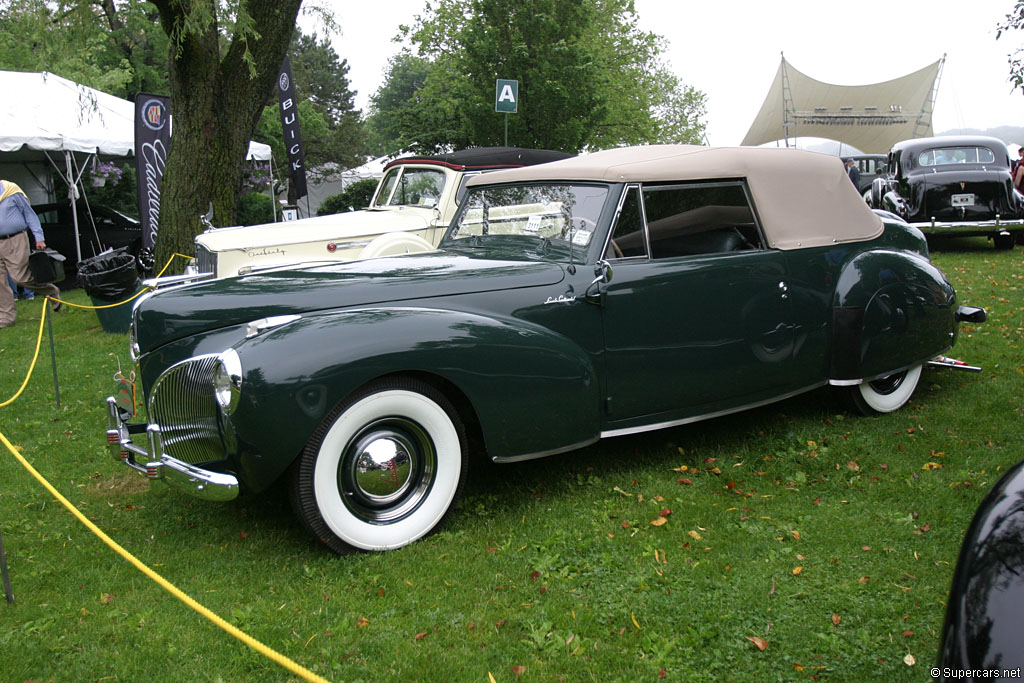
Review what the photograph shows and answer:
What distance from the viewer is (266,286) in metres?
3.69

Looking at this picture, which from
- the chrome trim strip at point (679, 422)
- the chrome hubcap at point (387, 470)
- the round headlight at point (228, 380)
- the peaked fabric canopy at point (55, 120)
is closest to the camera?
the round headlight at point (228, 380)

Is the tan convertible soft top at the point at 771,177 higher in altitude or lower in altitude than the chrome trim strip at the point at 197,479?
higher

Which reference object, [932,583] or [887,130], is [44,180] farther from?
[887,130]

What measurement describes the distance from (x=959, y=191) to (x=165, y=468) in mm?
12524

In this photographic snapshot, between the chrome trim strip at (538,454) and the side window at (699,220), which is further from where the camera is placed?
the side window at (699,220)

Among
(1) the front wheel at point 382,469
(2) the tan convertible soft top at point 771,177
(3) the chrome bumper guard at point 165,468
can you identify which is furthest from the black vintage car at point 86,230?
(1) the front wheel at point 382,469

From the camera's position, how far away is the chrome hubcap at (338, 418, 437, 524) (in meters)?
3.35

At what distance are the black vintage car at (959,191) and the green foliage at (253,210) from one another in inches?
624

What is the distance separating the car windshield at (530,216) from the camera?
4.16 metres

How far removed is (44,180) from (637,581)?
16685 mm

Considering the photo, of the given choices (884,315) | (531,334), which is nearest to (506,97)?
(884,315)

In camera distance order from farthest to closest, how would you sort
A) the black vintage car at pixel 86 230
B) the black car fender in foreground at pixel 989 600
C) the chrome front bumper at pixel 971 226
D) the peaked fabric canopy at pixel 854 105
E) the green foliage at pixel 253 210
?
the peaked fabric canopy at pixel 854 105 → the green foliage at pixel 253 210 → the black vintage car at pixel 86 230 → the chrome front bumper at pixel 971 226 → the black car fender in foreground at pixel 989 600

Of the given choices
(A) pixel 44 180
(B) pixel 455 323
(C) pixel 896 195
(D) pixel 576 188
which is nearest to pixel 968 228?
(C) pixel 896 195

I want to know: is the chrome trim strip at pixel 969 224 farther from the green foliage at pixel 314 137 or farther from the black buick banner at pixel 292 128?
the black buick banner at pixel 292 128
